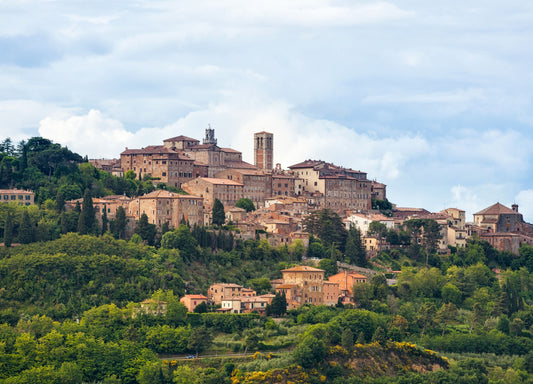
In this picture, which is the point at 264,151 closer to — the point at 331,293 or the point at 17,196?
the point at 17,196

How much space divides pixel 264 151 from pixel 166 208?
30976 mm

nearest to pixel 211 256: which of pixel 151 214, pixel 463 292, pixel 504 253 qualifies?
pixel 151 214

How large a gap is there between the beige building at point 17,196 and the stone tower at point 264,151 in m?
34.0

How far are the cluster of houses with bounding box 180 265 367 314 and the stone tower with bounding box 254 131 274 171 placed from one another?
30537mm

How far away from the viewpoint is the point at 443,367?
8431 centimetres

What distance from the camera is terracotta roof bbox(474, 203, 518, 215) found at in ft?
414

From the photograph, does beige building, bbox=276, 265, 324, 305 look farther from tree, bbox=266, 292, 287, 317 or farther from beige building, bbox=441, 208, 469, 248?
beige building, bbox=441, 208, 469, 248

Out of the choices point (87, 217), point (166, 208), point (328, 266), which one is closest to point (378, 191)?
point (328, 266)

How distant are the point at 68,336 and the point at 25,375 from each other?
513 cm

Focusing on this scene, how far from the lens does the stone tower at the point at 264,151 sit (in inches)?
4938

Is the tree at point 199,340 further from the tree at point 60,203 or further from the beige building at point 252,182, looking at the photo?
the beige building at point 252,182

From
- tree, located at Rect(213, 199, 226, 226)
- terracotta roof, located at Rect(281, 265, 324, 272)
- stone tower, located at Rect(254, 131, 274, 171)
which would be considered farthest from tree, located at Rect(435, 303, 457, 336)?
stone tower, located at Rect(254, 131, 274, 171)

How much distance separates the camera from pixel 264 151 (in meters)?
126

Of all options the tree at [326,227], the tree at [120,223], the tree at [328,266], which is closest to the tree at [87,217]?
the tree at [120,223]
